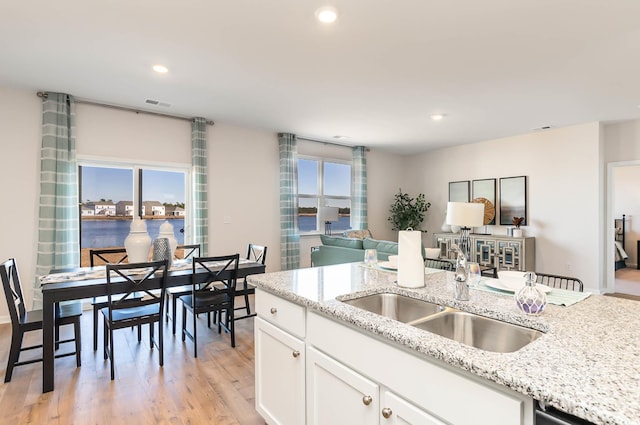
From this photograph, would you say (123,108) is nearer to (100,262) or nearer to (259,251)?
(100,262)

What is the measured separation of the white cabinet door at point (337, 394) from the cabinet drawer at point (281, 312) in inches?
5.2

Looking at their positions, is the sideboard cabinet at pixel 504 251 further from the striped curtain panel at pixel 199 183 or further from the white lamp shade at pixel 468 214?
the striped curtain panel at pixel 199 183

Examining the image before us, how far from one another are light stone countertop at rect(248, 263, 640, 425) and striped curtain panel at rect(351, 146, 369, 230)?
5073 mm

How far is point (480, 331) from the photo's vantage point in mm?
1381

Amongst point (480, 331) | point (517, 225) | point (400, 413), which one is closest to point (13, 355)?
point (400, 413)

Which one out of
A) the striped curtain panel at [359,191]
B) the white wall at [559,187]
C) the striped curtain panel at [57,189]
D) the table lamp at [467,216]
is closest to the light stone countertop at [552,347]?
the table lamp at [467,216]

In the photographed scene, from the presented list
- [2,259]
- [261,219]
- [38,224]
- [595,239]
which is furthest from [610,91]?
[2,259]

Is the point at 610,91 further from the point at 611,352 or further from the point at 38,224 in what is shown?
the point at 38,224

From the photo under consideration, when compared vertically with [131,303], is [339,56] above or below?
above

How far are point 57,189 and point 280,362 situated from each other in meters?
3.84

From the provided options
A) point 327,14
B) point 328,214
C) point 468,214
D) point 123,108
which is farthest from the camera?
point 328,214

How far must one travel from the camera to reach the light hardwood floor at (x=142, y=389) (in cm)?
206

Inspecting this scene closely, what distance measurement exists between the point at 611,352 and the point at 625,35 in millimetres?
2899

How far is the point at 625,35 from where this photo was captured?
257 centimetres
